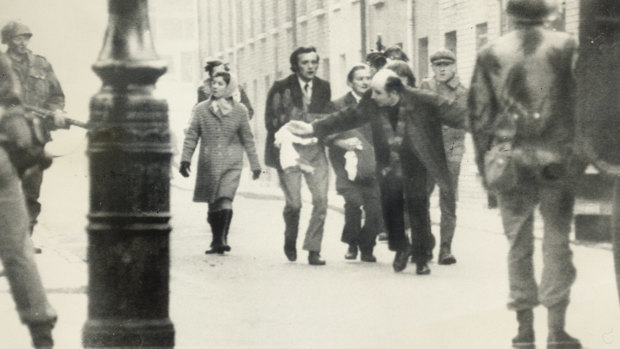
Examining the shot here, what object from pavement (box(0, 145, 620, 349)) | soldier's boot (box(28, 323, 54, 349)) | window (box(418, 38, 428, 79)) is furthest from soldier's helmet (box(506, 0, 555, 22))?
window (box(418, 38, 428, 79))

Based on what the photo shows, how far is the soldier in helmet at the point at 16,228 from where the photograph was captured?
8586 mm

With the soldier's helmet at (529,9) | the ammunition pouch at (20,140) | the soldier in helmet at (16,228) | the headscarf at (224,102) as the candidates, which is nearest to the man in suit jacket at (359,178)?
the headscarf at (224,102)

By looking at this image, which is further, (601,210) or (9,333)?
(601,210)

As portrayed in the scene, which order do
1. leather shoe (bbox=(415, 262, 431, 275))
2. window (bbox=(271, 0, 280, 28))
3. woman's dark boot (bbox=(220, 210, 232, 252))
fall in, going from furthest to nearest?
window (bbox=(271, 0, 280, 28)), woman's dark boot (bbox=(220, 210, 232, 252)), leather shoe (bbox=(415, 262, 431, 275))

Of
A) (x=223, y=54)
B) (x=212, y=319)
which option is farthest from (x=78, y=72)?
(x=223, y=54)

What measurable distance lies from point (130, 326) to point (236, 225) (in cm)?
1278

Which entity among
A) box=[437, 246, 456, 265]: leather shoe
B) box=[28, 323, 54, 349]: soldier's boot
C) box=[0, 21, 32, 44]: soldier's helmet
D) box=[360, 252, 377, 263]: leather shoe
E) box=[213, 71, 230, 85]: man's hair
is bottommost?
box=[360, 252, 377, 263]: leather shoe

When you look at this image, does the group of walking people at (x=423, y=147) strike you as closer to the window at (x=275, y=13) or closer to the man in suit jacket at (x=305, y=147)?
the man in suit jacket at (x=305, y=147)

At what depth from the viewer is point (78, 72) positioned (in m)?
9.41

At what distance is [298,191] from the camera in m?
15.7

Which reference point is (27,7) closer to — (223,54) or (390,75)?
(390,75)

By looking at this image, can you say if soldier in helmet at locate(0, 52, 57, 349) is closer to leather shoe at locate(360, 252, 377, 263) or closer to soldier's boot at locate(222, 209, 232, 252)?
leather shoe at locate(360, 252, 377, 263)

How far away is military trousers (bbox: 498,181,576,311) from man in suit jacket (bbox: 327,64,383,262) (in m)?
6.12

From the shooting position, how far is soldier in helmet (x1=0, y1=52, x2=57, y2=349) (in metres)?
8.59
